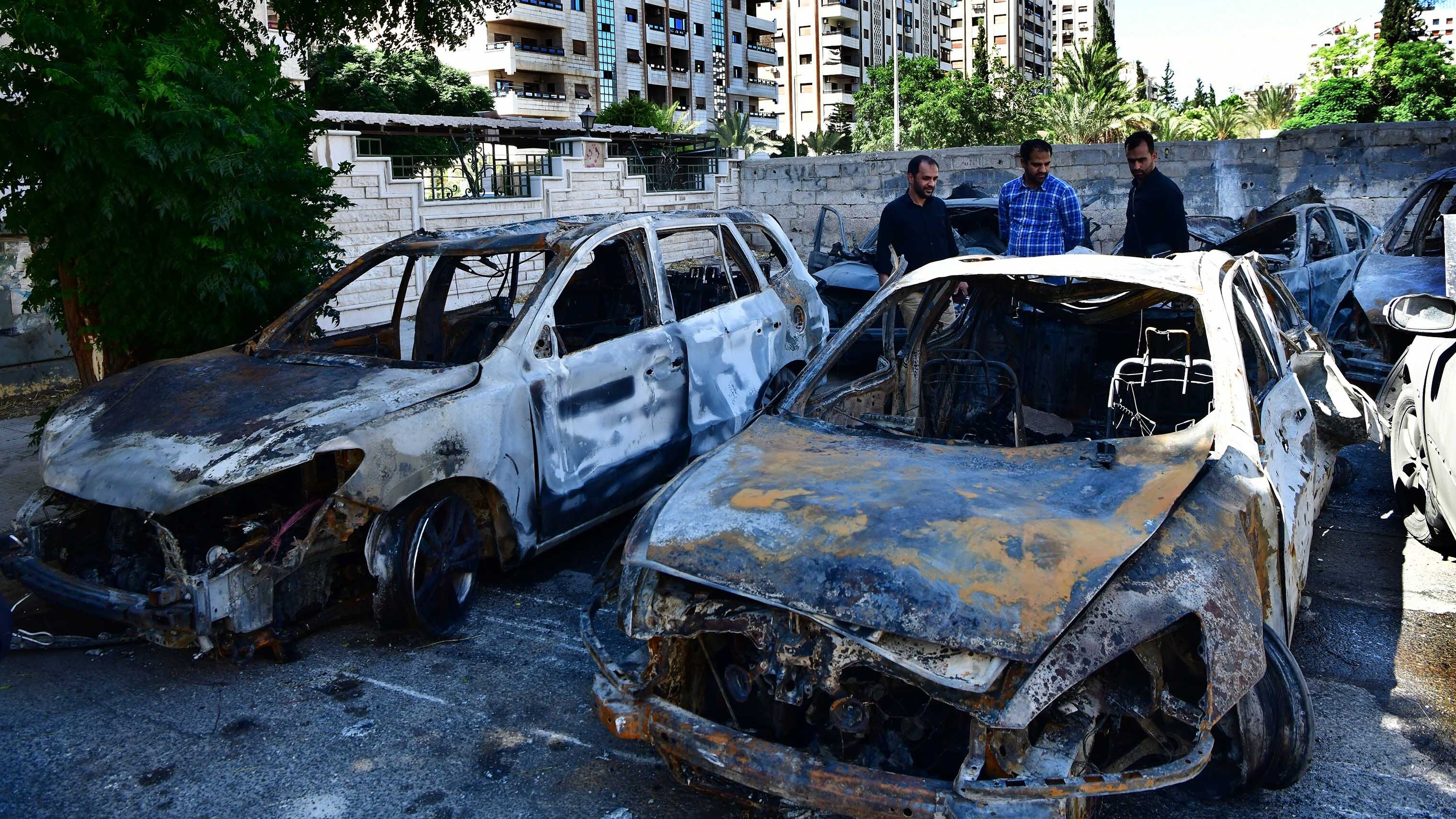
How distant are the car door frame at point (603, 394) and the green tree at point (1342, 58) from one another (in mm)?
36184

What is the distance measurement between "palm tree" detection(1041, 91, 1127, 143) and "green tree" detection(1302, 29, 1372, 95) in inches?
237

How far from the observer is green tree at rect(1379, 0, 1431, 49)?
40.8m

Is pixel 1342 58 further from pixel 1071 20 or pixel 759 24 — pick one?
pixel 1071 20

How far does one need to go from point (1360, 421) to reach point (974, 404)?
5.20 feet

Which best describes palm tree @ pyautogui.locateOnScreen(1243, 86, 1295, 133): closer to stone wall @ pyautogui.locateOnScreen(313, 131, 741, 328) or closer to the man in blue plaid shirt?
stone wall @ pyautogui.locateOnScreen(313, 131, 741, 328)

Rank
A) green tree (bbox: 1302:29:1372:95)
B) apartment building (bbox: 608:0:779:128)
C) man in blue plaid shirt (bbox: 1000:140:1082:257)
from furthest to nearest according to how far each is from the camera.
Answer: apartment building (bbox: 608:0:779:128)
green tree (bbox: 1302:29:1372:95)
man in blue plaid shirt (bbox: 1000:140:1082:257)

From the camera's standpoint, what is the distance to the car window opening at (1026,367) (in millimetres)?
Answer: 4617

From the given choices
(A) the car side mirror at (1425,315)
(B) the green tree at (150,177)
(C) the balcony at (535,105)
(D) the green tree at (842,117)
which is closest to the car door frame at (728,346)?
(B) the green tree at (150,177)

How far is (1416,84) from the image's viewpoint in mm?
33062

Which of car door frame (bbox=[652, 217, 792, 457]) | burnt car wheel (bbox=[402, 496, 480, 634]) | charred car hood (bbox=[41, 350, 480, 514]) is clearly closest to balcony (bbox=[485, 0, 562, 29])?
car door frame (bbox=[652, 217, 792, 457])

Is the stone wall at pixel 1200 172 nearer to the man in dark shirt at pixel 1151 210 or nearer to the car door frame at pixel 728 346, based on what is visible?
the man in dark shirt at pixel 1151 210

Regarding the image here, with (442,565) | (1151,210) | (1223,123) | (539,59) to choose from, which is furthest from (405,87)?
(442,565)

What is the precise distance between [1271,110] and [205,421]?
131ft

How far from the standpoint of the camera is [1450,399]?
14.8 ft
